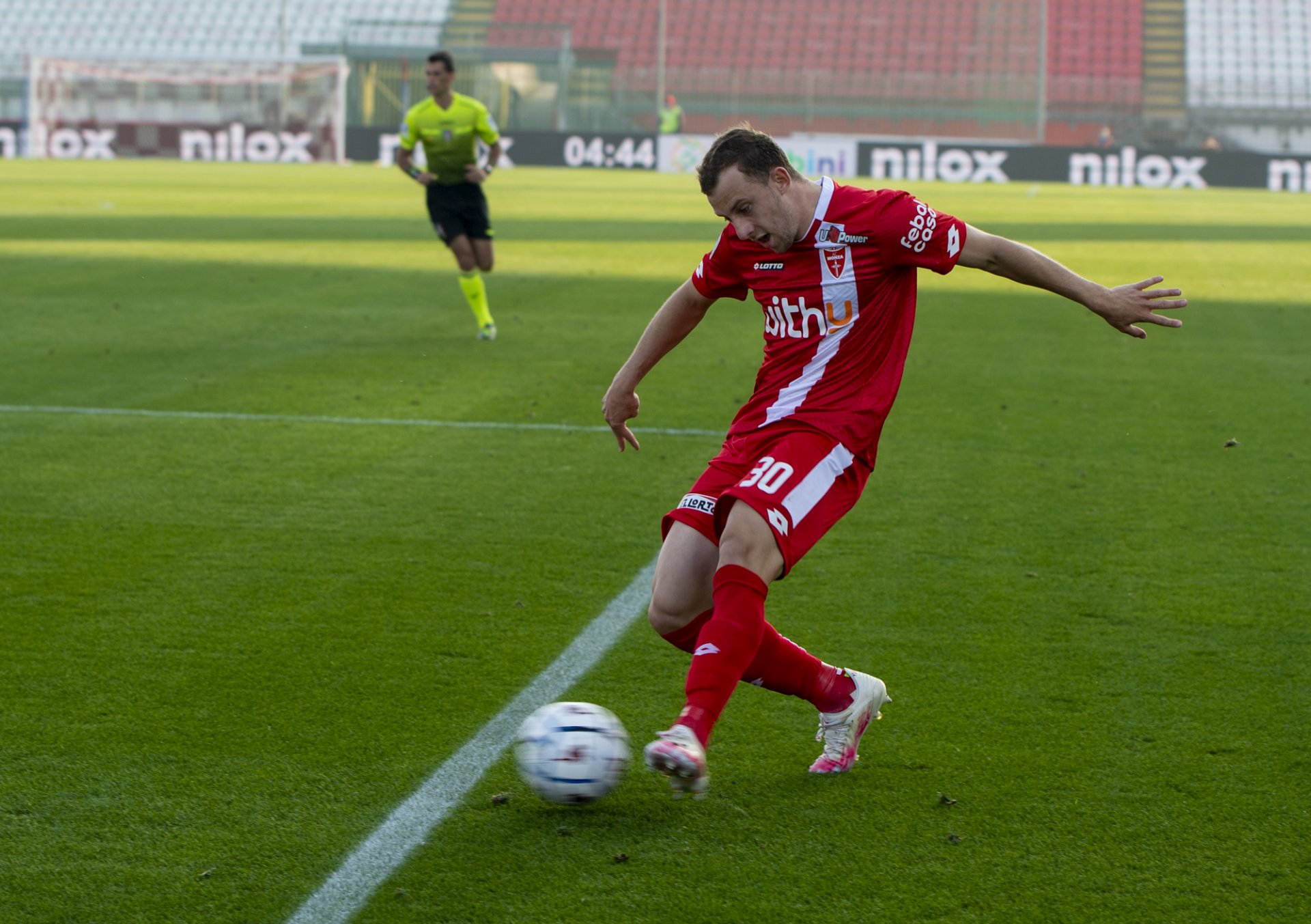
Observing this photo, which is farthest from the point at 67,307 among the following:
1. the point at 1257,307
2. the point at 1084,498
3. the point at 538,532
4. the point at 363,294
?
the point at 1257,307

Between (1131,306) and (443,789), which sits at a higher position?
(1131,306)

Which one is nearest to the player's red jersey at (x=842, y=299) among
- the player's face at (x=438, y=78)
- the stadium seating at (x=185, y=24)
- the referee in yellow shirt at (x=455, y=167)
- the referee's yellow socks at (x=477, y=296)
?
the referee's yellow socks at (x=477, y=296)

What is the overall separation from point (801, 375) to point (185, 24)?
57.3 metres

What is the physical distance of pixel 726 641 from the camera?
10.9ft

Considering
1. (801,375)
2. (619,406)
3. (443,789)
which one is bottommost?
(443,789)

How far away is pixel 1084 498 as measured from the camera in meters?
6.73

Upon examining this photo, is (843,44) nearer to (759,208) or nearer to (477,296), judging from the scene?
(477,296)

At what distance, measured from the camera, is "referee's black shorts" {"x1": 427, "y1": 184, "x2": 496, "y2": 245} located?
11.8m

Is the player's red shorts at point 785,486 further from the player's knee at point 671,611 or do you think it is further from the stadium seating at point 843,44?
the stadium seating at point 843,44

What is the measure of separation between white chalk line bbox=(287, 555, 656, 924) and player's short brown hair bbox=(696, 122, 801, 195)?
152 centimetres

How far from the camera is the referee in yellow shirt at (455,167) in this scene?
1169cm

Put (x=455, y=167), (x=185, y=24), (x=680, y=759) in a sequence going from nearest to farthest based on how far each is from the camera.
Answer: (x=680, y=759), (x=455, y=167), (x=185, y=24)

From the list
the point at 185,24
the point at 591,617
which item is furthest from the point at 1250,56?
the point at 591,617

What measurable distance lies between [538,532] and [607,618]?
1.16 m
